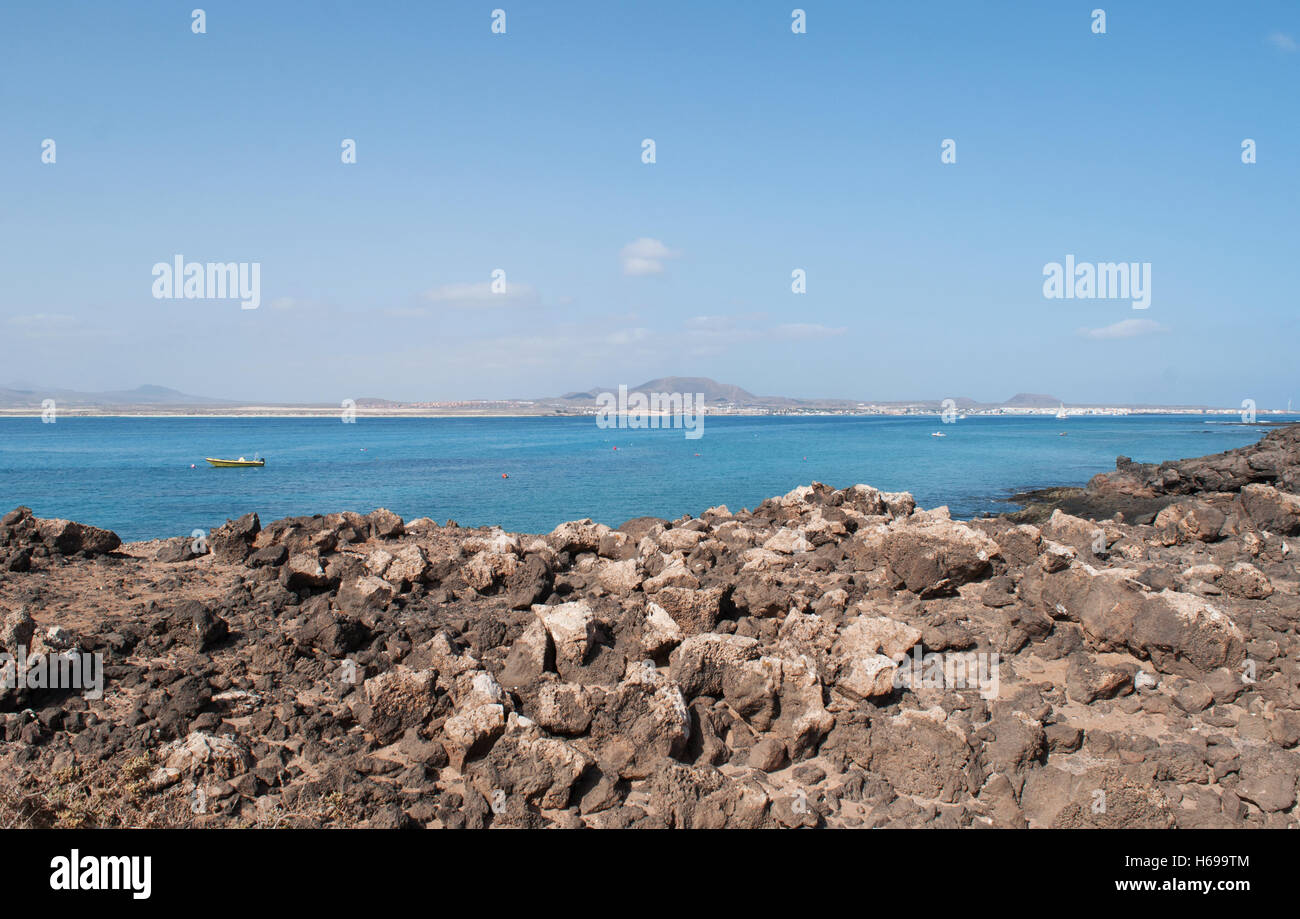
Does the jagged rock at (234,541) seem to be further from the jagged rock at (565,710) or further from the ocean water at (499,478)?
the ocean water at (499,478)

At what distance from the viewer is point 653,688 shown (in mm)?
8602

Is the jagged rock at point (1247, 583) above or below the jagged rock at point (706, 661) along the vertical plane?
above

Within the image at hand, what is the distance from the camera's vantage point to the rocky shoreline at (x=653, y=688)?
7.65m

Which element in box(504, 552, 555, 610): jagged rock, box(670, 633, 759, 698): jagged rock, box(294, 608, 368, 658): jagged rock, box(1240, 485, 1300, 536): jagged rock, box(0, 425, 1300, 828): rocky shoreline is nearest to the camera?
box(0, 425, 1300, 828): rocky shoreline

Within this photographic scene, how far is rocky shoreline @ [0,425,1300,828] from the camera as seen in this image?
25.1 feet

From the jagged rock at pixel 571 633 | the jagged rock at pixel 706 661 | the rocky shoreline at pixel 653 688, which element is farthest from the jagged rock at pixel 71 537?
the jagged rock at pixel 706 661

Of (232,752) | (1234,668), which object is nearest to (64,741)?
(232,752)

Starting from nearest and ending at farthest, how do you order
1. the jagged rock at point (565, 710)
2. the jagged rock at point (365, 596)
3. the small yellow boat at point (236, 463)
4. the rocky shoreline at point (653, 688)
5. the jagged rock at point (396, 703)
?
the rocky shoreline at point (653, 688), the jagged rock at point (565, 710), the jagged rock at point (396, 703), the jagged rock at point (365, 596), the small yellow boat at point (236, 463)

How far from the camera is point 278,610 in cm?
1159

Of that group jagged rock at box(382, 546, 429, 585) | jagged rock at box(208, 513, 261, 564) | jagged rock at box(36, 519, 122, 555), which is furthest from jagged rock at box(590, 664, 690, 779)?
jagged rock at box(36, 519, 122, 555)

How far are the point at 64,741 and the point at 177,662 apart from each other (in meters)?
1.82

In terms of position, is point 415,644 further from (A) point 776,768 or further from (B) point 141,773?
(A) point 776,768

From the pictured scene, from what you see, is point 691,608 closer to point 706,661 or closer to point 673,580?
point 673,580

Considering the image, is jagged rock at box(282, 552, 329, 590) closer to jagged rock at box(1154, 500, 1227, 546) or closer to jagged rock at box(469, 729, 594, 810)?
jagged rock at box(469, 729, 594, 810)
